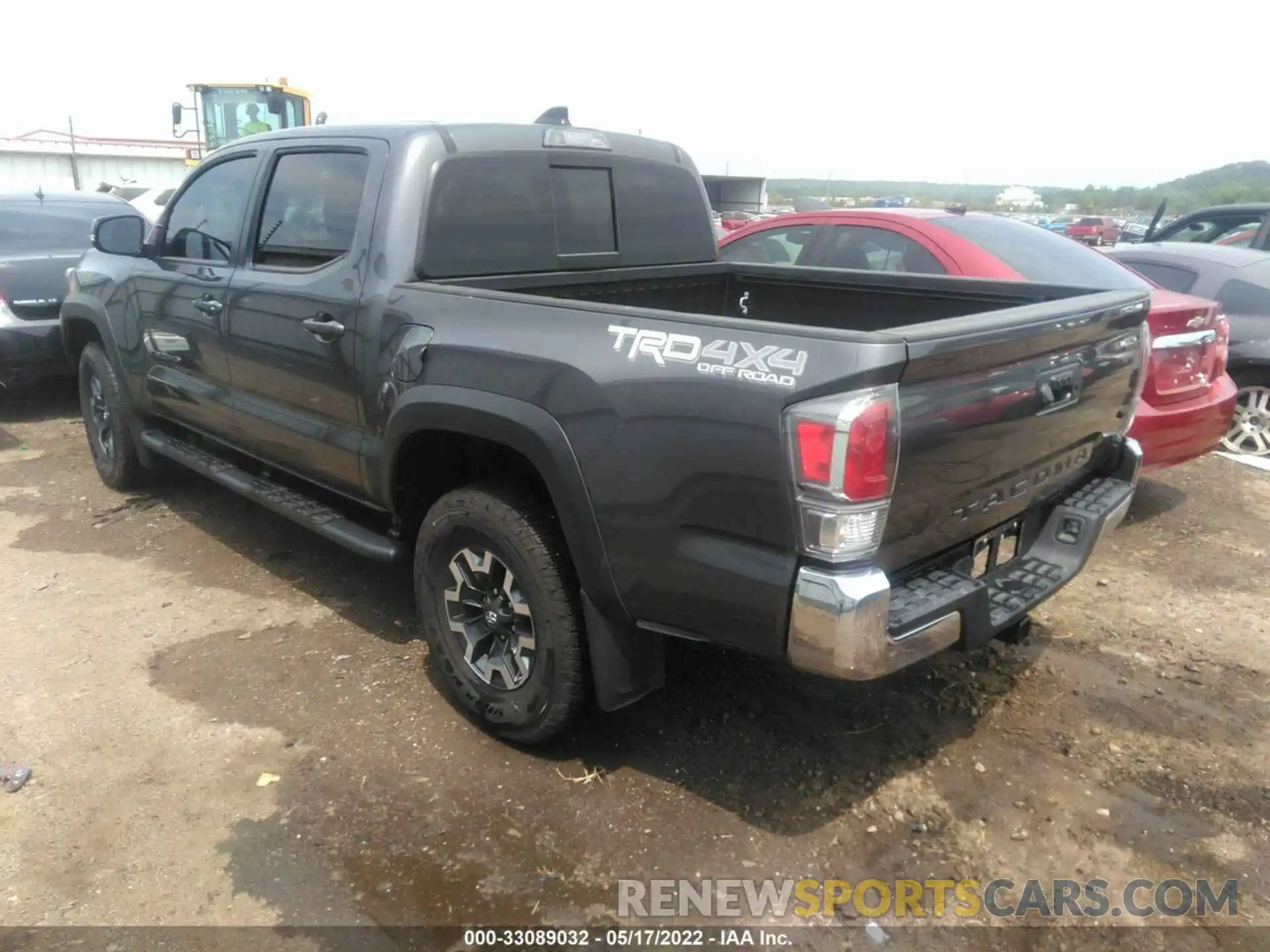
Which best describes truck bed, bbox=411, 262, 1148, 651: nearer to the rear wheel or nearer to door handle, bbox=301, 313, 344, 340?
door handle, bbox=301, 313, 344, 340

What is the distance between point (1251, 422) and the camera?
6.66m

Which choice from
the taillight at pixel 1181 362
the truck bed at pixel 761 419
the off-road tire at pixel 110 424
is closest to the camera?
the truck bed at pixel 761 419

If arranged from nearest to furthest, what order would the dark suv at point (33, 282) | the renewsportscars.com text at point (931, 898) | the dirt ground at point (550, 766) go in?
the renewsportscars.com text at point (931, 898) < the dirt ground at point (550, 766) < the dark suv at point (33, 282)

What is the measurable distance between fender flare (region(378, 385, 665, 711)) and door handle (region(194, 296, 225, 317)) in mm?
1702

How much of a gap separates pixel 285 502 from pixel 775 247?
138 inches

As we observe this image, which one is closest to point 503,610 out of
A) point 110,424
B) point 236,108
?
point 110,424

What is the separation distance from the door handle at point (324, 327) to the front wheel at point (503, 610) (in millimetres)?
743

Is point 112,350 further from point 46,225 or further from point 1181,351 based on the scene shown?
point 1181,351

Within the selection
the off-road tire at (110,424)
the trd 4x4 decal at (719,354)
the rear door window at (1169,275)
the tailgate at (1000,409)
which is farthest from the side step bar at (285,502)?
the rear door window at (1169,275)

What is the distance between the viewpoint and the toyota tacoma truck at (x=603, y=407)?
2285 millimetres

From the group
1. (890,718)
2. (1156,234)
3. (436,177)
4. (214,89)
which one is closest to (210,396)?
(436,177)

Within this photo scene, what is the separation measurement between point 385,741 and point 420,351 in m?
1.35

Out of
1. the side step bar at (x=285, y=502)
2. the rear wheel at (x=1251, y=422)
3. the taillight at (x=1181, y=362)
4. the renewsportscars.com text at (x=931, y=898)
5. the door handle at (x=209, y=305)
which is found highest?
the door handle at (x=209, y=305)

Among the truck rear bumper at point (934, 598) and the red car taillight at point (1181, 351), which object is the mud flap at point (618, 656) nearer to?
the truck rear bumper at point (934, 598)
